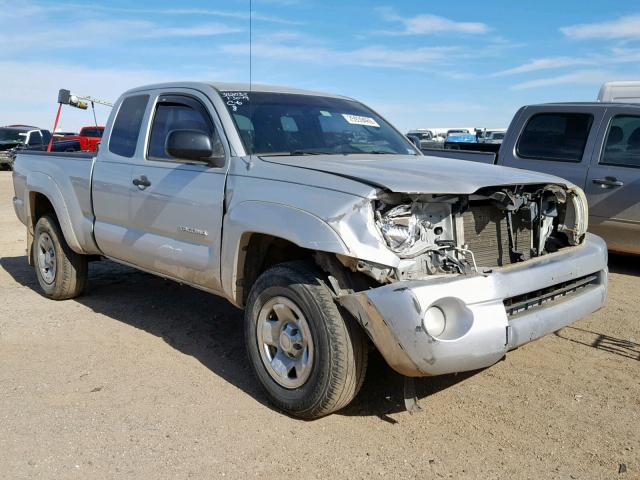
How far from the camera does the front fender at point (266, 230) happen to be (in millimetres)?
3291

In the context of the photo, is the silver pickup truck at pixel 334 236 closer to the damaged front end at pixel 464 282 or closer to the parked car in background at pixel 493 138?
the damaged front end at pixel 464 282

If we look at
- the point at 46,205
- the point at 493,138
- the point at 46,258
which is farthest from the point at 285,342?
the point at 493,138

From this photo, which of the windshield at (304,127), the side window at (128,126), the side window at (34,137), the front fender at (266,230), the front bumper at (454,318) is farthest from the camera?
the side window at (34,137)

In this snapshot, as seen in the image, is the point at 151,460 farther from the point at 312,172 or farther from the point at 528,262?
the point at 528,262

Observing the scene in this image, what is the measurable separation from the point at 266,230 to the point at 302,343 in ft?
2.18

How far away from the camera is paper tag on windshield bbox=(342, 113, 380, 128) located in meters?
4.91

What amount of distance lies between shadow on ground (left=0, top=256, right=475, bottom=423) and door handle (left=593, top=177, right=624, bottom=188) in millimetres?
3611

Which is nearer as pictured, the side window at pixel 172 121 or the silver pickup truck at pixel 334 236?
the silver pickup truck at pixel 334 236

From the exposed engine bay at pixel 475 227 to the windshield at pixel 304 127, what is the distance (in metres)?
1.18

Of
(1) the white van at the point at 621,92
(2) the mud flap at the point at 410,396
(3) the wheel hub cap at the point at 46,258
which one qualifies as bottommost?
(2) the mud flap at the point at 410,396

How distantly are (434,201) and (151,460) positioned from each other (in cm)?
196

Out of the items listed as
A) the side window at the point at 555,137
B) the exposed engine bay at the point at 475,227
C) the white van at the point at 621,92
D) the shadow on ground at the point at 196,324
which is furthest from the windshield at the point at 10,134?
the exposed engine bay at the point at 475,227

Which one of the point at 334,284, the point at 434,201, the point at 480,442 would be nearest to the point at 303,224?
the point at 334,284

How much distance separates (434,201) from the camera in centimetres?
343
